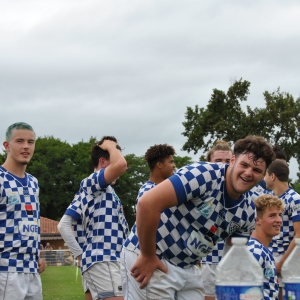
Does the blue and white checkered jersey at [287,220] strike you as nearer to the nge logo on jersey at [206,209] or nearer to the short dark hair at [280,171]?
the short dark hair at [280,171]

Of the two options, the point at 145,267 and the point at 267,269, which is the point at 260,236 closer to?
the point at 267,269

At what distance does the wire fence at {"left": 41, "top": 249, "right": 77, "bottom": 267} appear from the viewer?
44.1 m

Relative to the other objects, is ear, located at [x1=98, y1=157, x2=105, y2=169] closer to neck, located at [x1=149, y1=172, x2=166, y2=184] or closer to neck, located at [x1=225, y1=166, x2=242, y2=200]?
neck, located at [x1=149, y1=172, x2=166, y2=184]

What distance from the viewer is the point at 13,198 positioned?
5.99 metres

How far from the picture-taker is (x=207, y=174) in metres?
4.11

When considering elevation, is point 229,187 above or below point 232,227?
above

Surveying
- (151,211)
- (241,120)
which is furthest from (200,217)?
(241,120)

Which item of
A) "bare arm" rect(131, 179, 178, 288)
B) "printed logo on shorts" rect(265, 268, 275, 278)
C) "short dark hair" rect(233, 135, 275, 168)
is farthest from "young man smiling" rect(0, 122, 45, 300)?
"short dark hair" rect(233, 135, 275, 168)

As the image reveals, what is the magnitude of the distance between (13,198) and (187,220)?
2.32 meters

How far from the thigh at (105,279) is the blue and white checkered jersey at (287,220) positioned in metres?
2.48

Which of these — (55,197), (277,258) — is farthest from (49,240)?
(277,258)

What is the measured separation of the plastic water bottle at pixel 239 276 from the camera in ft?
8.75

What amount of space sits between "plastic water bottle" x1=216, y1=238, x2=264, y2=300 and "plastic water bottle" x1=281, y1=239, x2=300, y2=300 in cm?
13

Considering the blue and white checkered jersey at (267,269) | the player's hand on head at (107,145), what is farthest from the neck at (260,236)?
the player's hand on head at (107,145)
